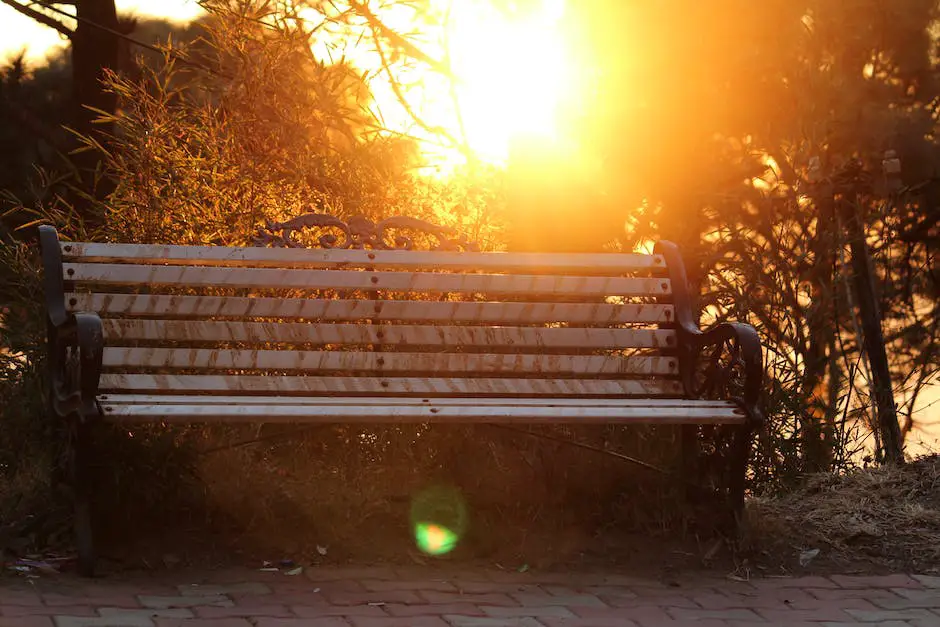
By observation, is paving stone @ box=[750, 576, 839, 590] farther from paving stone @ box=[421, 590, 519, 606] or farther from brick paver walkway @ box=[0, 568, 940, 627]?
paving stone @ box=[421, 590, 519, 606]

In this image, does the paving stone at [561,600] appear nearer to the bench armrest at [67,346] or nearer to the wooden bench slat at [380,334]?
the wooden bench slat at [380,334]

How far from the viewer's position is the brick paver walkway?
3836 mm

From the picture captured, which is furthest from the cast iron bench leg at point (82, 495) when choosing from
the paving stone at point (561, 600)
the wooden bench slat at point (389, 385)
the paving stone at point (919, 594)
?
the paving stone at point (919, 594)

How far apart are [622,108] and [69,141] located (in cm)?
558

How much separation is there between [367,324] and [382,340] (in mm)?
98

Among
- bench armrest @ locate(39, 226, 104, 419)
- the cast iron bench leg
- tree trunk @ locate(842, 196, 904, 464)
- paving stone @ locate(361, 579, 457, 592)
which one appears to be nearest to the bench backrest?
bench armrest @ locate(39, 226, 104, 419)

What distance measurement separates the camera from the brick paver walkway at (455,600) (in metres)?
3.84

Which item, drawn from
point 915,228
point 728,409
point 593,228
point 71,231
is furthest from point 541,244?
point 915,228

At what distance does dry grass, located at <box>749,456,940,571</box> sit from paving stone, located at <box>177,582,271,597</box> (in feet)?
6.38

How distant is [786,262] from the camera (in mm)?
6930

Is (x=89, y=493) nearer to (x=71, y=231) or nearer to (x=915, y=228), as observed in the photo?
(x=71, y=231)

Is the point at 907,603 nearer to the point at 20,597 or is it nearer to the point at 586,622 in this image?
the point at 586,622

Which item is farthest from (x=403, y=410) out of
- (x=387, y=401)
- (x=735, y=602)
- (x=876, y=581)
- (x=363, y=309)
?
(x=876, y=581)

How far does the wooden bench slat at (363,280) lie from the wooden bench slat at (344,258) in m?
0.04
